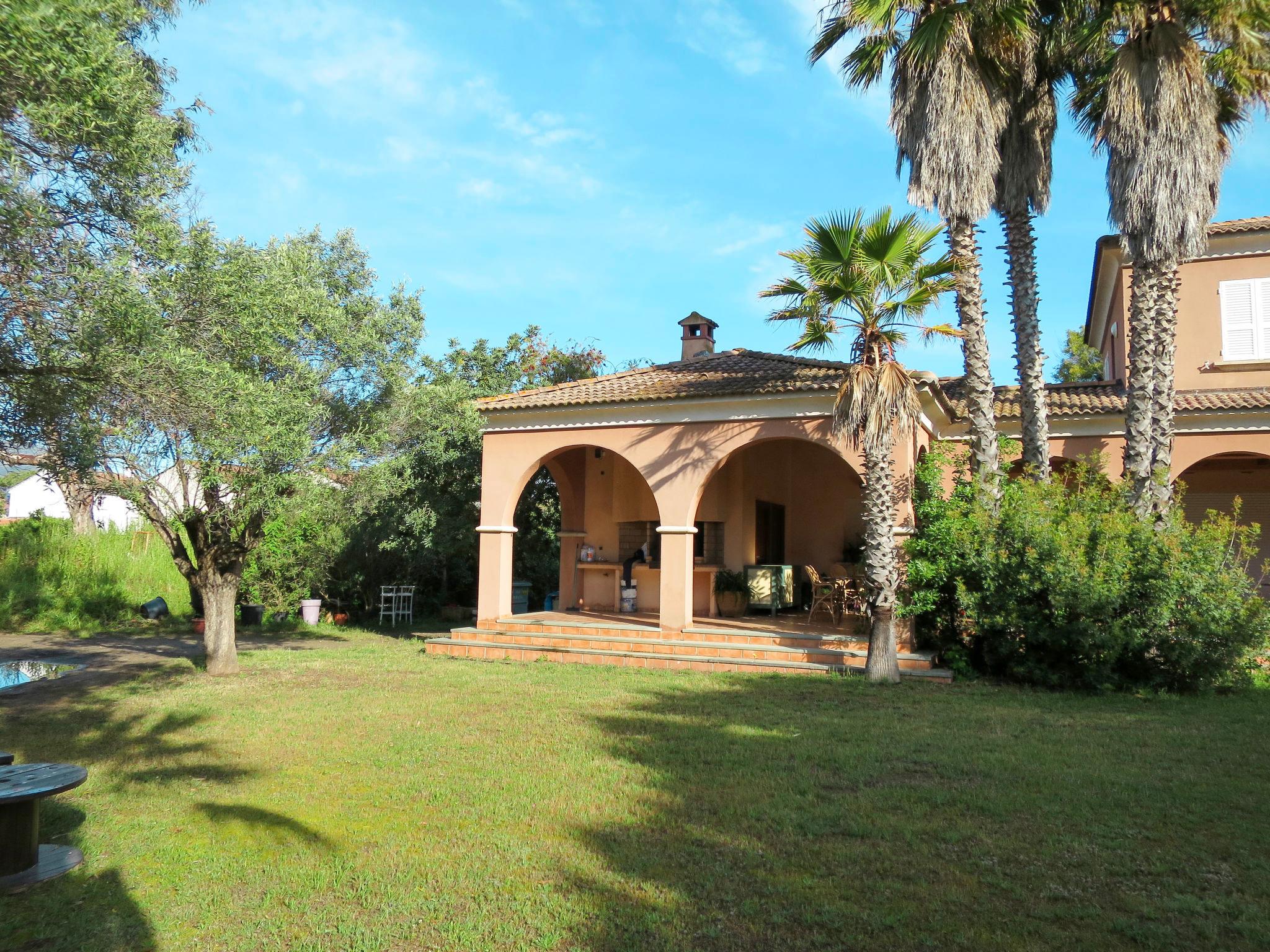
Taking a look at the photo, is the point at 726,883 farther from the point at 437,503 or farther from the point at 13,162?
the point at 437,503

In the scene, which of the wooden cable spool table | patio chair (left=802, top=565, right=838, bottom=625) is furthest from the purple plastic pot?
the wooden cable spool table

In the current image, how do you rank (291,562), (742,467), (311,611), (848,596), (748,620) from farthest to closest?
(291,562), (311,611), (742,467), (748,620), (848,596)

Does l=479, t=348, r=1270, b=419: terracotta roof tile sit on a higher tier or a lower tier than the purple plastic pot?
higher

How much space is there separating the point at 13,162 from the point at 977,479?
1088 centimetres

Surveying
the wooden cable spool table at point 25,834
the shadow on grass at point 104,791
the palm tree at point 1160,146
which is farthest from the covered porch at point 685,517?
the wooden cable spool table at point 25,834

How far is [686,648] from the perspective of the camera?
12742 mm

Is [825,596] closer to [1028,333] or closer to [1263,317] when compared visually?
[1028,333]

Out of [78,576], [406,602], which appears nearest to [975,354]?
[406,602]

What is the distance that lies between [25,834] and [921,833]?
4944 mm

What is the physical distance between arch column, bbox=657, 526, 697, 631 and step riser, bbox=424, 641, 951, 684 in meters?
0.65

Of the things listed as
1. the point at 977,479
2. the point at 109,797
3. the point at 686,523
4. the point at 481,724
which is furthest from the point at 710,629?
the point at 109,797

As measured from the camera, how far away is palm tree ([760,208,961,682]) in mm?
10562

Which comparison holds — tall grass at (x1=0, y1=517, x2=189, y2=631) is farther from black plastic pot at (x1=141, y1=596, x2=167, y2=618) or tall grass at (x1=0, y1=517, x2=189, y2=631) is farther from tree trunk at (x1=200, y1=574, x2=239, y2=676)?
tree trunk at (x1=200, y1=574, x2=239, y2=676)

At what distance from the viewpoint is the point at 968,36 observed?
1134 centimetres
